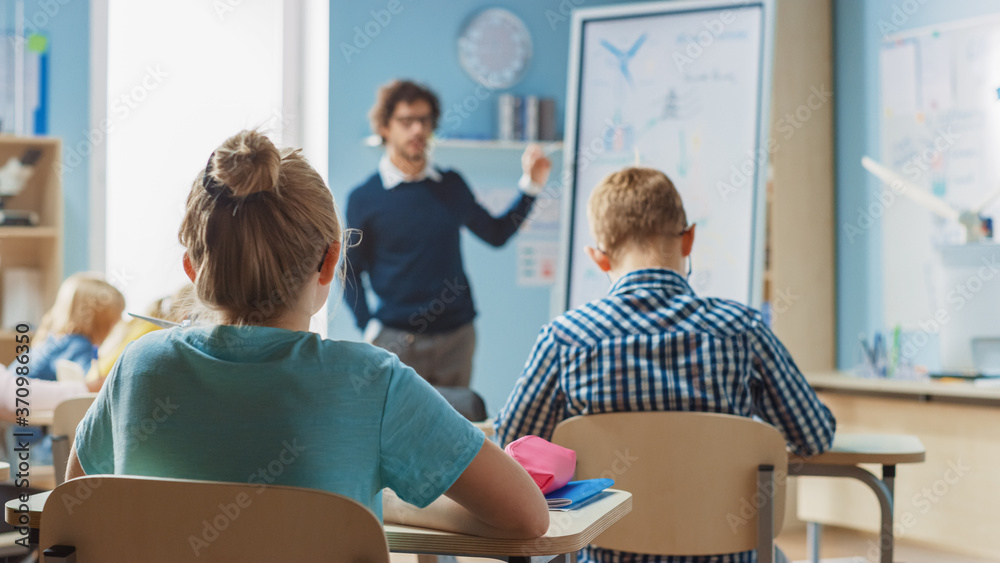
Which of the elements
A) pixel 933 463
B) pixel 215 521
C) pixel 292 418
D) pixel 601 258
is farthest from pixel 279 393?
pixel 933 463

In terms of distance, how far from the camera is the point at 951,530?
3135 millimetres

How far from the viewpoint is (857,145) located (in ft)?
12.2

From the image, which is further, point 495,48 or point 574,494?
point 495,48

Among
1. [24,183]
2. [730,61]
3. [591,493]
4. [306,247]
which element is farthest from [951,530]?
[24,183]

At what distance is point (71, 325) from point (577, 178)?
6.24 ft

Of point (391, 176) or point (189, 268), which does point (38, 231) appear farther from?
point (189, 268)

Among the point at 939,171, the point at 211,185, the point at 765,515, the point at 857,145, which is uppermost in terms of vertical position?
the point at 857,145

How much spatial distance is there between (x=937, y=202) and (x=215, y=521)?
125 inches

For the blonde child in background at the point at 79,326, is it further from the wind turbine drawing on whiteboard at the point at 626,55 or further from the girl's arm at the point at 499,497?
the girl's arm at the point at 499,497

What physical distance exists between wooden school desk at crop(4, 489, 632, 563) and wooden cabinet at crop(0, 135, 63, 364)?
308 cm

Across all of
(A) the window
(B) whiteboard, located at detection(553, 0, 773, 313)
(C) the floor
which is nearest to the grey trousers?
(B) whiteboard, located at detection(553, 0, 773, 313)

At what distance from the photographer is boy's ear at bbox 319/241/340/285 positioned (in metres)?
1.02

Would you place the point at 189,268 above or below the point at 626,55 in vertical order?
below

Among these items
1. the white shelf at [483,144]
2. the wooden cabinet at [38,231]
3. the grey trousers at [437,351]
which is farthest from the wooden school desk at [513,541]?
the white shelf at [483,144]
